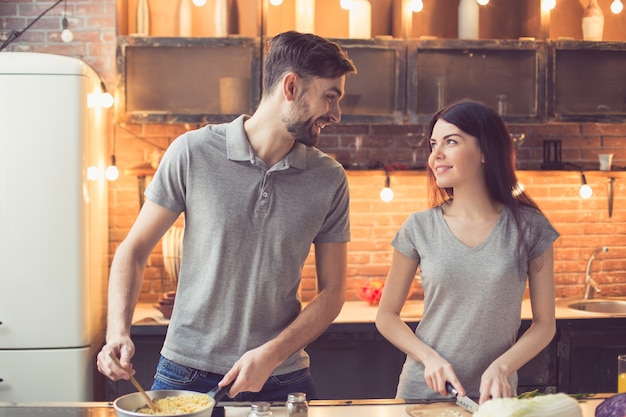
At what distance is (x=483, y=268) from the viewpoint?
2.13m

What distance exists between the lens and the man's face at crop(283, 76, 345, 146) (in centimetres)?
207

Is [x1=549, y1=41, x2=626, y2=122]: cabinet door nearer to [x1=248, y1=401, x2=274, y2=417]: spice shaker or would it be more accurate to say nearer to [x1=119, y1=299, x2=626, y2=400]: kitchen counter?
[x1=119, y1=299, x2=626, y2=400]: kitchen counter

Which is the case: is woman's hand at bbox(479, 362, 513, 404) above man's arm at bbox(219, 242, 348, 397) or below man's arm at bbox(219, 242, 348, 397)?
below

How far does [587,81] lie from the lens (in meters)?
3.89

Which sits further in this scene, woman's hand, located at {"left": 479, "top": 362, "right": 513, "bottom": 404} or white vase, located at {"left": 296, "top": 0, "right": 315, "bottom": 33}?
white vase, located at {"left": 296, "top": 0, "right": 315, "bottom": 33}

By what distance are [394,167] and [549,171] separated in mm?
812

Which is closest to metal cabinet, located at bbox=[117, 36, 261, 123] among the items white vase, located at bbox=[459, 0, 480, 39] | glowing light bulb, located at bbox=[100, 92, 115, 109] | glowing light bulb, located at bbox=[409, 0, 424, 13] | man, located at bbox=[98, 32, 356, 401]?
glowing light bulb, located at bbox=[100, 92, 115, 109]

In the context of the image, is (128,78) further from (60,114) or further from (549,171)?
(549,171)

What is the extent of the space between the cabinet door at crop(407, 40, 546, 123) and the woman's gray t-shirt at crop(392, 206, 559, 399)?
1.70 meters

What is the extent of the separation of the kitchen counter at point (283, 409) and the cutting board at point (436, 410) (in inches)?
0.9

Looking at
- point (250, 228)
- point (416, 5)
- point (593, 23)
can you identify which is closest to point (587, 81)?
point (593, 23)

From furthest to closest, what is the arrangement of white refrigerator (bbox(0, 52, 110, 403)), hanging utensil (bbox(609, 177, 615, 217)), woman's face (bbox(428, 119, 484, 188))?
hanging utensil (bbox(609, 177, 615, 217)) → white refrigerator (bbox(0, 52, 110, 403)) → woman's face (bbox(428, 119, 484, 188))

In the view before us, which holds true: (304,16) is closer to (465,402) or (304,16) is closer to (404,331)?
(404,331)

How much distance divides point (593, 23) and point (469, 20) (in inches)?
25.3
